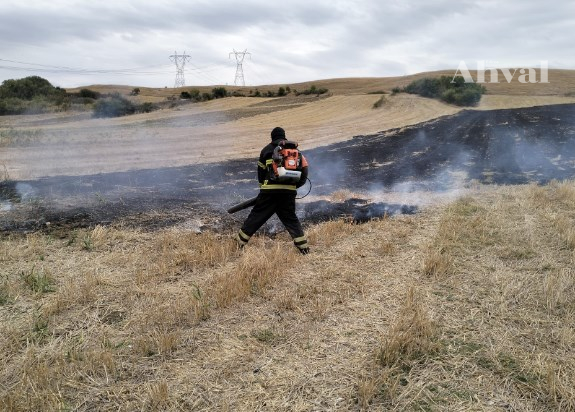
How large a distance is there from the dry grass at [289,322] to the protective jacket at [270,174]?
836 mm

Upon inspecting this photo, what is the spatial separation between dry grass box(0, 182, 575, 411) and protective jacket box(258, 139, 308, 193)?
84cm

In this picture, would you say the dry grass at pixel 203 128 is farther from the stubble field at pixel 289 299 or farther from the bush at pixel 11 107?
the bush at pixel 11 107

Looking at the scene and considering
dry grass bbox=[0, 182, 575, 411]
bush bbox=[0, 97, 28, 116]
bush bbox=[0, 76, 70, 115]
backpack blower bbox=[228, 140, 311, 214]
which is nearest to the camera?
dry grass bbox=[0, 182, 575, 411]

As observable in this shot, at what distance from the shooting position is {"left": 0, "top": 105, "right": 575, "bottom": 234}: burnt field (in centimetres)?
732

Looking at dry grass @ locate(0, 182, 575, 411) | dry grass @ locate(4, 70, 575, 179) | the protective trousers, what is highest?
dry grass @ locate(4, 70, 575, 179)

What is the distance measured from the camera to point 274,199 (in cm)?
591

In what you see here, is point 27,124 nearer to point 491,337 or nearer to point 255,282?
point 255,282

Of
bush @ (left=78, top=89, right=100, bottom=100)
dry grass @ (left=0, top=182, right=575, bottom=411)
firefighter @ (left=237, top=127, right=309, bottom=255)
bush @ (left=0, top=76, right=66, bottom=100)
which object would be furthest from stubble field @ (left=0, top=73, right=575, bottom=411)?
bush @ (left=78, top=89, right=100, bottom=100)

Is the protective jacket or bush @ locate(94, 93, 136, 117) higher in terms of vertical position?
bush @ locate(94, 93, 136, 117)

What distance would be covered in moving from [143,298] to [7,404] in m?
1.73

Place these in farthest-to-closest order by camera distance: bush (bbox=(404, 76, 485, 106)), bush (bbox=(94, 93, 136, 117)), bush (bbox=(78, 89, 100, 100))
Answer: bush (bbox=(78, 89, 100, 100)) < bush (bbox=(404, 76, 485, 106)) < bush (bbox=(94, 93, 136, 117))

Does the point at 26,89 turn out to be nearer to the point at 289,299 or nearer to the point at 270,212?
the point at 270,212

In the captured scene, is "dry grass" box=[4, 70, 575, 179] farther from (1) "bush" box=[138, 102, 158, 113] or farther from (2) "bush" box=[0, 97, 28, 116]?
(2) "bush" box=[0, 97, 28, 116]

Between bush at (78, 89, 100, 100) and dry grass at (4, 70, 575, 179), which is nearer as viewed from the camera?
Result: dry grass at (4, 70, 575, 179)
